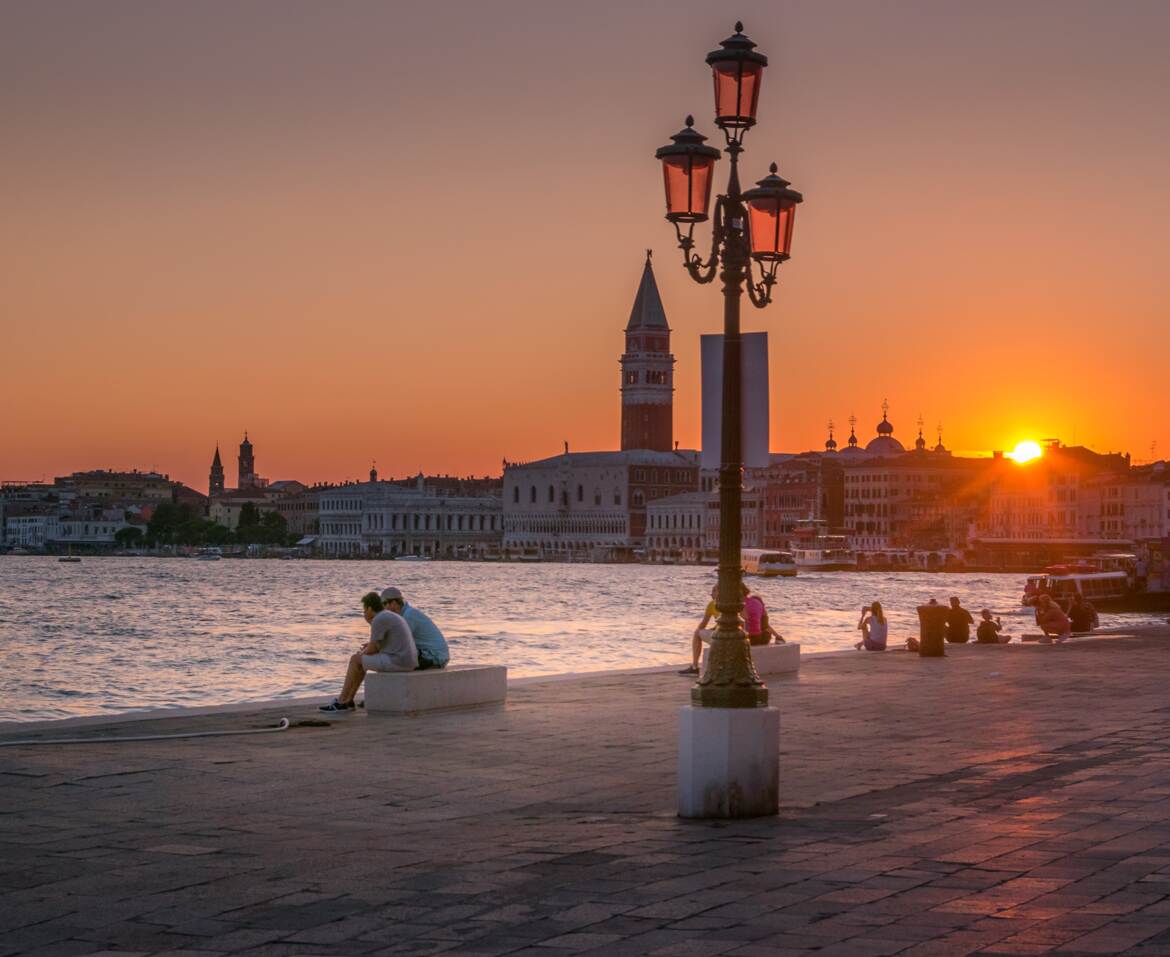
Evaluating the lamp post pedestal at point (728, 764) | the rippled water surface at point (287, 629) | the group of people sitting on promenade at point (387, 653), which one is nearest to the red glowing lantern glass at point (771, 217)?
the lamp post pedestal at point (728, 764)

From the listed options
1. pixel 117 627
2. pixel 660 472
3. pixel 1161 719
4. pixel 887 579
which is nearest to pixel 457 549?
pixel 660 472

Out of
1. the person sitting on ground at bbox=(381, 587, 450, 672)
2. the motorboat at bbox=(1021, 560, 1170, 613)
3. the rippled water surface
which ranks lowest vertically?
the rippled water surface

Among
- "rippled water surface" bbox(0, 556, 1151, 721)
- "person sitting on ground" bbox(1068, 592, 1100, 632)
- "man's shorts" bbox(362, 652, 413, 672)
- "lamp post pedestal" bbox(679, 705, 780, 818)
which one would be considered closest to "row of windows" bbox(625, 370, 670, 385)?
"rippled water surface" bbox(0, 556, 1151, 721)

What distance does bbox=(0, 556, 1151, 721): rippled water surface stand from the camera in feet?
90.8

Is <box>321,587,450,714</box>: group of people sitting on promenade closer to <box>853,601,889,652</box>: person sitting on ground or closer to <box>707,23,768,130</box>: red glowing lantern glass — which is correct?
<box>707,23,768,130</box>: red glowing lantern glass

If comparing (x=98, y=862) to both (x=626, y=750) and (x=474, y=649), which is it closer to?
(x=626, y=750)

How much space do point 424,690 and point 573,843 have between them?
16.8ft

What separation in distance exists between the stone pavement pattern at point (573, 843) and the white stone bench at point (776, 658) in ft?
12.8

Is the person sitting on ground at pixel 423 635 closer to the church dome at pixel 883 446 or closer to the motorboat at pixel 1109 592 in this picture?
the motorboat at pixel 1109 592

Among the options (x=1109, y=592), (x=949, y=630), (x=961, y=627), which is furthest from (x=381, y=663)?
(x=1109, y=592)

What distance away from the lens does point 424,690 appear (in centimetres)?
1170

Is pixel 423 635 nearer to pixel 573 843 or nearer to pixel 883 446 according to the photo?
pixel 573 843

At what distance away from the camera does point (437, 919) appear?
536 cm

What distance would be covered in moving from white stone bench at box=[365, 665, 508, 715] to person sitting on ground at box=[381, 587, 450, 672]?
7 cm
